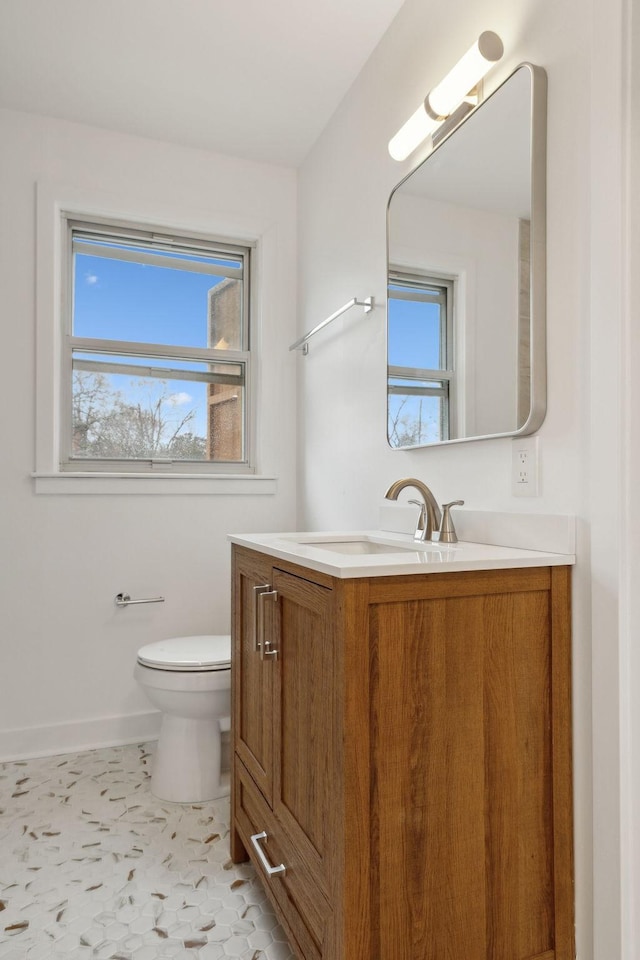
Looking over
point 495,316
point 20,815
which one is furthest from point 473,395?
point 20,815

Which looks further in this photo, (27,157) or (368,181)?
(27,157)

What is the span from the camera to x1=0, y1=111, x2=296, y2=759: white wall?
2311 millimetres

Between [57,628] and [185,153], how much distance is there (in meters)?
1.99

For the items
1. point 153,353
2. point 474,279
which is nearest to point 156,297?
point 153,353

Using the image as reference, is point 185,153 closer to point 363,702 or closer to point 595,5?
point 595,5

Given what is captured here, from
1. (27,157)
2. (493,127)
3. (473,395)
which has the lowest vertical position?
(473,395)

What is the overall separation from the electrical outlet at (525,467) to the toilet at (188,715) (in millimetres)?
1092

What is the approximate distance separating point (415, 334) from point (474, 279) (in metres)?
0.27

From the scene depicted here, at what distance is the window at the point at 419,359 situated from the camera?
156cm

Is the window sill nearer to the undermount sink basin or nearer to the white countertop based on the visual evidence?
the undermount sink basin

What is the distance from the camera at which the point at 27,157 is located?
234 cm

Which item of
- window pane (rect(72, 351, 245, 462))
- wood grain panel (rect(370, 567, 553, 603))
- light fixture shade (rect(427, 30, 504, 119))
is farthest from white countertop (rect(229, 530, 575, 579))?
window pane (rect(72, 351, 245, 462))

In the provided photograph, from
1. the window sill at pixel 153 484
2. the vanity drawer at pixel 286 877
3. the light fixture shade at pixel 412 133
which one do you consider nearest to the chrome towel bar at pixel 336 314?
the light fixture shade at pixel 412 133

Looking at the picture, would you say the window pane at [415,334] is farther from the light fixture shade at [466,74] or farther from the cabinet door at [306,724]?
the cabinet door at [306,724]
